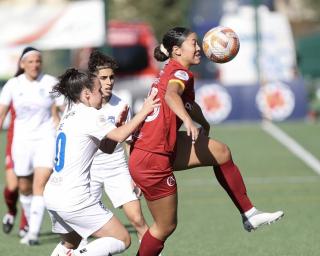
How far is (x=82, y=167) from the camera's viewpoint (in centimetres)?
848

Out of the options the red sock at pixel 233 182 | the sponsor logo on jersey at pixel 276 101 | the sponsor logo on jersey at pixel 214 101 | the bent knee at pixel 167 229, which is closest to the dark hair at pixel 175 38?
the red sock at pixel 233 182

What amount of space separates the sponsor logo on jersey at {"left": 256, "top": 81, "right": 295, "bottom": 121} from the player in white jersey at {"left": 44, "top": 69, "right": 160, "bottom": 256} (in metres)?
17.8

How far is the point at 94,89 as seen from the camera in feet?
28.0

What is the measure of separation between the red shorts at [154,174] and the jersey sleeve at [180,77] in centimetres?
62

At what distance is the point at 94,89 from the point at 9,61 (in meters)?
21.0

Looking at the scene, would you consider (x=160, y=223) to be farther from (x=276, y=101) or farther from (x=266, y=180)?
(x=276, y=101)

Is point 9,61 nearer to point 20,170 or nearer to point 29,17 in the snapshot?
point 29,17

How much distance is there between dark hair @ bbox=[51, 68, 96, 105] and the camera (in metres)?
8.54

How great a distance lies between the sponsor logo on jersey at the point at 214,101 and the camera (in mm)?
25859

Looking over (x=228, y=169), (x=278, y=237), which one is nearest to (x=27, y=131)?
(x=278, y=237)

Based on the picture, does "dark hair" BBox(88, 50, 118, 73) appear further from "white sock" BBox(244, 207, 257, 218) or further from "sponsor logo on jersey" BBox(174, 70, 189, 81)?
"white sock" BBox(244, 207, 257, 218)

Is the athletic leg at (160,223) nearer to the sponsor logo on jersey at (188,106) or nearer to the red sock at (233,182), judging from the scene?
the red sock at (233,182)

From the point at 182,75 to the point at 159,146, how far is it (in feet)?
1.99

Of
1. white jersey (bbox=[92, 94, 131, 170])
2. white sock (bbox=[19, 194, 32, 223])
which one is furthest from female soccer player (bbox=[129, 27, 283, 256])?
white sock (bbox=[19, 194, 32, 223])
